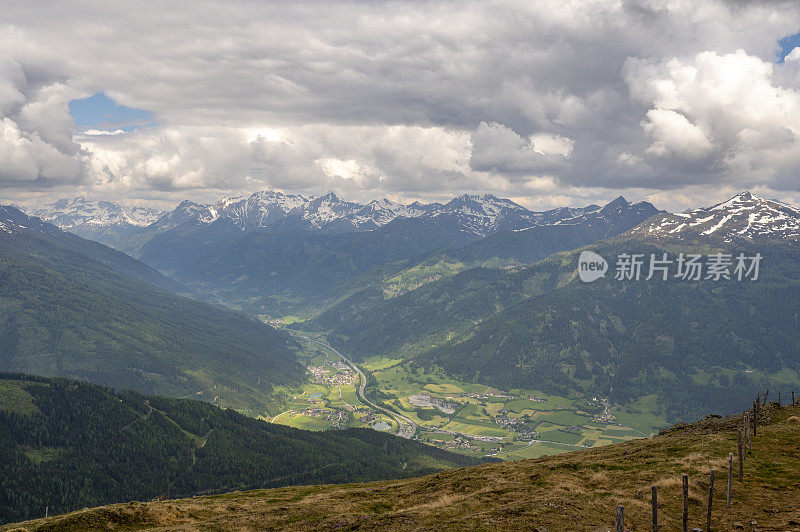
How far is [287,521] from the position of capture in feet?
153

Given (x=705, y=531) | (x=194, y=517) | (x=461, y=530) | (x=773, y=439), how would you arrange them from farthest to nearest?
(x=194, y=517)
(x=773, y=439)
(x=461, y=530)
(x=705, y=531)

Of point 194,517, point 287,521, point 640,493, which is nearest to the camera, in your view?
point 640,493

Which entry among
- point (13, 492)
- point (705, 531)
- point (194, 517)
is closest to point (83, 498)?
point (13, 492)

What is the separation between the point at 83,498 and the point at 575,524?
23317cm

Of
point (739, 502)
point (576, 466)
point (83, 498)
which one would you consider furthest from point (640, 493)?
point (83, 498)

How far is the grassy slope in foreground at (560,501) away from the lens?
34.0 metres

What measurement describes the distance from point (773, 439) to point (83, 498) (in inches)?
9503

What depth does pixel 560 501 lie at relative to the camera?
3806 cm

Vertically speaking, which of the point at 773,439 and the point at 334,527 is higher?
the point at 773,439

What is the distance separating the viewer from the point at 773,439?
→ 50031mm

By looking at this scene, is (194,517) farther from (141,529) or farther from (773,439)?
(773,439)

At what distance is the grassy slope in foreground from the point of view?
34000mm

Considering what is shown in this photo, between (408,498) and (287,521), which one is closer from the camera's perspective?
(287,521)

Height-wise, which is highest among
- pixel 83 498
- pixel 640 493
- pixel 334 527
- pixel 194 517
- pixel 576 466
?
pixel 640 493
